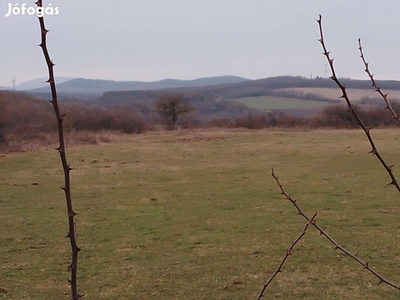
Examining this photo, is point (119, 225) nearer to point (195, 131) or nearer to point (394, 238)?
point (394, 238)

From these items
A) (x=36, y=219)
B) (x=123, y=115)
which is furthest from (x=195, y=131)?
(x=36, y=219)

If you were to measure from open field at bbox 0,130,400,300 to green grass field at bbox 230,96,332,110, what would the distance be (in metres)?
26.9

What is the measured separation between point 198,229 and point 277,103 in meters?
39.8

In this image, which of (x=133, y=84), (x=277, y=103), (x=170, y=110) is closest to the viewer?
(x=170, y=110)

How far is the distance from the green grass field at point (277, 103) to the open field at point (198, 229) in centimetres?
2689

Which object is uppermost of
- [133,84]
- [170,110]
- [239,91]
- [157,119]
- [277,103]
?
[133,84]

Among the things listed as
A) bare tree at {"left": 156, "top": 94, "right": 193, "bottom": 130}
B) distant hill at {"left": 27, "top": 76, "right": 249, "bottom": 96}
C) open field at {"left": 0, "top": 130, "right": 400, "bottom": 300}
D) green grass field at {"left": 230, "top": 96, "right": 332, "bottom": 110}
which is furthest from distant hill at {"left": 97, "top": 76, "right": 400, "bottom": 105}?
open field at {"left": 0, "top": 130, "right": 400, "bottom": 300}

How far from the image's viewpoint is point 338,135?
24984 millimetres

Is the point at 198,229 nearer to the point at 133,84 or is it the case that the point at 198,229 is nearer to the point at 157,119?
the point at 157,119

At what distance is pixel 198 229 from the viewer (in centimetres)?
808

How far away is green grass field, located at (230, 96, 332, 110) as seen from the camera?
43812 mm

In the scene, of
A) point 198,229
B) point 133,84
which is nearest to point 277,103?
point 133,84

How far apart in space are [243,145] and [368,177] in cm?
927

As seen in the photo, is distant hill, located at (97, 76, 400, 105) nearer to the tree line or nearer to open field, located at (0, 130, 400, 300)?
the tree line
